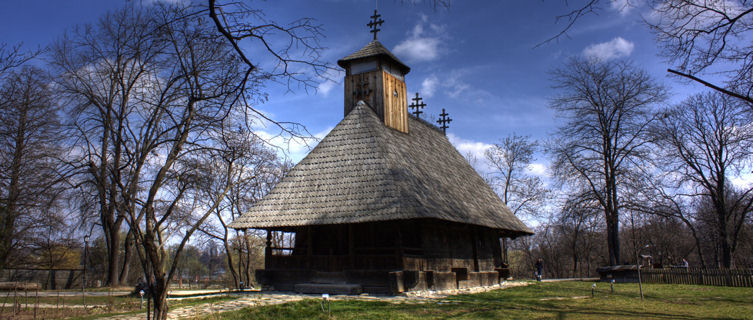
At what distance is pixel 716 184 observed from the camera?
26828mm

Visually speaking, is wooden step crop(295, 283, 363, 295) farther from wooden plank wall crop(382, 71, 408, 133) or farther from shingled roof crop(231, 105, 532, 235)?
wooden plank wall crop(382, 71, 408, 133)

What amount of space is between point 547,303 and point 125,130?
30.7 feet

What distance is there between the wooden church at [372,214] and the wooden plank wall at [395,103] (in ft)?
0.25

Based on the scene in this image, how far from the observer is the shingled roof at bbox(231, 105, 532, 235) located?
13.2 meters

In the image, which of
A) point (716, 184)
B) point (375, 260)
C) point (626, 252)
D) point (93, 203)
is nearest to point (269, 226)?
point (375, 260)

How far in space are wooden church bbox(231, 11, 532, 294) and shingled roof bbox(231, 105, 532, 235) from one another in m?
0.04

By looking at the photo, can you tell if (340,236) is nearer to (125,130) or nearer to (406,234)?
(406,234)

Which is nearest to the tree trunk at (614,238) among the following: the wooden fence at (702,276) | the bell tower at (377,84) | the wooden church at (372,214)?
the wooden fence at (702,276)

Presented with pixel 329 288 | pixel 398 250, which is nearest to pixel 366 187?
pixel 398 250

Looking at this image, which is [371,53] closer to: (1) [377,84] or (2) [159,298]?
(1) [377,84]

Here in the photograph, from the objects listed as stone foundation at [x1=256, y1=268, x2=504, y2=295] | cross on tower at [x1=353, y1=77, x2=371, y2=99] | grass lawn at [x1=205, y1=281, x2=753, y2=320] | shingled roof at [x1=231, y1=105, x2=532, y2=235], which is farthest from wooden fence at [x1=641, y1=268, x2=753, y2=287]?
cross on tower at [x1=353, y1=77, x2=371, y2=99]

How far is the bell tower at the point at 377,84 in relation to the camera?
744 inches

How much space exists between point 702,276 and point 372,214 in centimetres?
1589

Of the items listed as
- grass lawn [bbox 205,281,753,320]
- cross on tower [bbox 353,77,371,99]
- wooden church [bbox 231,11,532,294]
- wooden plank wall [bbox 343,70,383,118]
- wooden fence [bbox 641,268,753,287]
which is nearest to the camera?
grass lawn [bbox 205,281,753,320]
